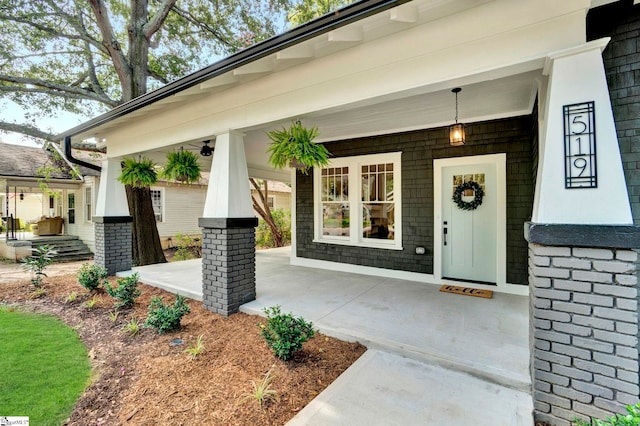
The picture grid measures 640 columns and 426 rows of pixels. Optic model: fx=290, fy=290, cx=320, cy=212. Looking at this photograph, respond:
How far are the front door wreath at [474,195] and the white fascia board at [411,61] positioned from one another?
3042 millimetres

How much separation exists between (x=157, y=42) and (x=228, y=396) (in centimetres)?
1053

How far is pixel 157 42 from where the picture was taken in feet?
29.9

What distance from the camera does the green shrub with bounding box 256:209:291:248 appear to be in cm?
1345

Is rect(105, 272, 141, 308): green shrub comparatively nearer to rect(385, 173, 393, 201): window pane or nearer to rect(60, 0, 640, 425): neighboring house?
rect(60, 0, 640, 425): neighboring house

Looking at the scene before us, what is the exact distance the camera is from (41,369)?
3.00 m

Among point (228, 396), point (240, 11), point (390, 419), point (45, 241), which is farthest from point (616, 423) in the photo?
point (45, 241)

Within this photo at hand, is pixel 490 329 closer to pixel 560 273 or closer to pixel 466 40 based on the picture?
pixel 560 273

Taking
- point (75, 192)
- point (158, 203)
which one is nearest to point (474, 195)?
point (158, 203)

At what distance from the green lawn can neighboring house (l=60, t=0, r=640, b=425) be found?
66.5 inches

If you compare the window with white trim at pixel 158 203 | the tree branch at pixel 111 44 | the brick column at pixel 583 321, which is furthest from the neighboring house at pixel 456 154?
the window with white trim at pixel 158 203

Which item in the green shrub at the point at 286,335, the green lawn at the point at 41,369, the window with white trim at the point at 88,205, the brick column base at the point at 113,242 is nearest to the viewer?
the green lawn at the point at 41,369

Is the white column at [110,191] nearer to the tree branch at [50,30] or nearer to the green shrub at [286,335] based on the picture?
the tree branch at [50,30]

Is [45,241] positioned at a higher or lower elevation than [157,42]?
lower

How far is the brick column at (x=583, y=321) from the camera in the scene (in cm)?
188
